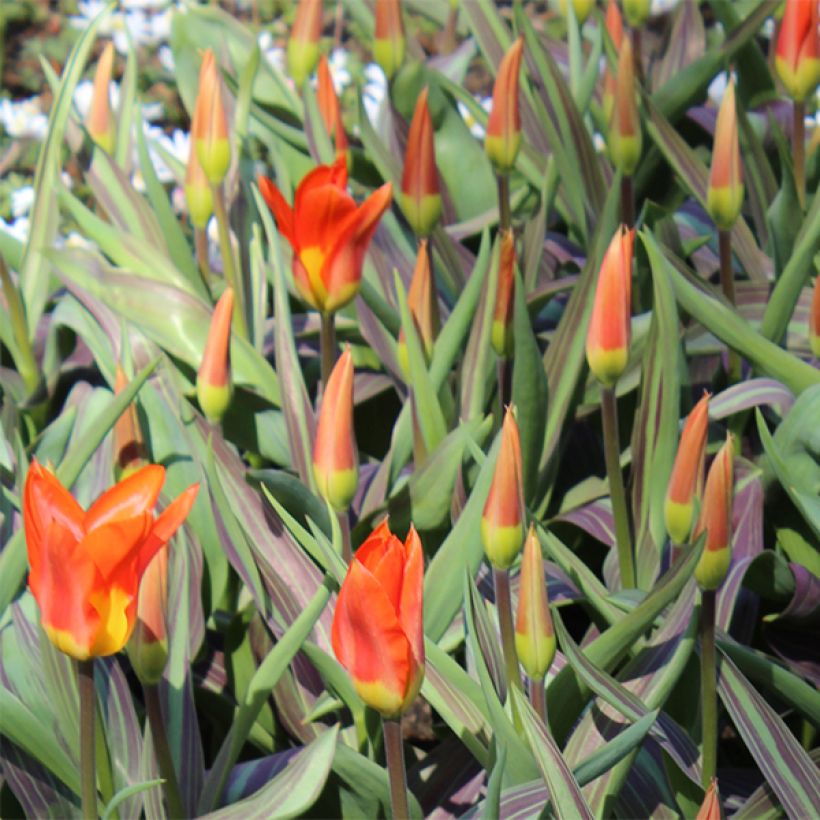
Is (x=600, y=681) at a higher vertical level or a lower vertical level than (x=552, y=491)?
higher

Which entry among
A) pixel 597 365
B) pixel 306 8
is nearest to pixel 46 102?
pixel 306 8

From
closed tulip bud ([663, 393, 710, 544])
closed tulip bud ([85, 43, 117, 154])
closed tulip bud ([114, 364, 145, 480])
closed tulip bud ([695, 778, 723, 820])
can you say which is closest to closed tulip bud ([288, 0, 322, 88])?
closed tulip bud ([85, 43, 117, 154])

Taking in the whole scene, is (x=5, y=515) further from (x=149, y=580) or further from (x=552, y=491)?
(x=552, y=491)

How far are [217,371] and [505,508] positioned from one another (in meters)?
0.32

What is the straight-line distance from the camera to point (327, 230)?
894 mm

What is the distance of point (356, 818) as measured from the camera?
0.84 m

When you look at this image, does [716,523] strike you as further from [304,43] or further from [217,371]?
[304,43]

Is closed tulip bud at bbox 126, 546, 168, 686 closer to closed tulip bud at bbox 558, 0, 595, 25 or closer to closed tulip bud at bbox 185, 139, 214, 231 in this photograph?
closed tulip bud at bbox 185, 139, 214, 231

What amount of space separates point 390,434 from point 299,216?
1.27 feet

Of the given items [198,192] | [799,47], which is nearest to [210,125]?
[198,192]

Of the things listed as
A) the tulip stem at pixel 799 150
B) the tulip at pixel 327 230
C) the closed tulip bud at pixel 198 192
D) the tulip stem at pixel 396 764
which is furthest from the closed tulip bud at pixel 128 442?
the tulip stem at pixel 799 150

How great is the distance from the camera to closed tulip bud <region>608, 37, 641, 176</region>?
3.58 feet

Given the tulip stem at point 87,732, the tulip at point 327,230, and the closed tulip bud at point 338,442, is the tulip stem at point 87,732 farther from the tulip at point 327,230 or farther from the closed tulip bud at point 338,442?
the tulip at point 327,230

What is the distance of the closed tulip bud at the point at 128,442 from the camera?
96 centimetres
